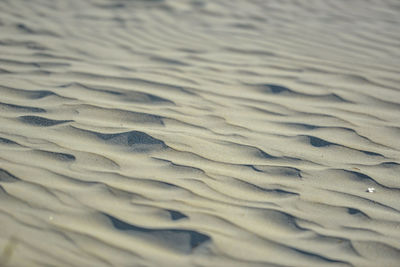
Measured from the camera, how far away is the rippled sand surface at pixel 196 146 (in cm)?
209

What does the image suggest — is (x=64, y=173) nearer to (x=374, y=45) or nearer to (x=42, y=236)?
(x=42, y=236)

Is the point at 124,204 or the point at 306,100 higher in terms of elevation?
the point at 306,100

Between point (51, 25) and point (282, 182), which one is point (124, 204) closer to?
point (282, 182)

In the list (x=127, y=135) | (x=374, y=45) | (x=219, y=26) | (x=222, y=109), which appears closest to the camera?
(x=127, y=135)

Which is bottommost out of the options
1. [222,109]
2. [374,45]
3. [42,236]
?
[42,236]

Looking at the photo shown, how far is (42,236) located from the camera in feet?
6.66

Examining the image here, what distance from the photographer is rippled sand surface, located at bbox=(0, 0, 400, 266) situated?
2.09 m

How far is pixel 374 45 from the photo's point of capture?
15.7ft

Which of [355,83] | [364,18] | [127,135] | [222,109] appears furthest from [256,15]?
[127,135]

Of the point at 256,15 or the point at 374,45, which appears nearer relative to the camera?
the point at 374,45

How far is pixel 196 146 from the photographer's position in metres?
2.81

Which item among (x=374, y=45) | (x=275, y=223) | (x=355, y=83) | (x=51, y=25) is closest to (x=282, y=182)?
(x=275, y=223)

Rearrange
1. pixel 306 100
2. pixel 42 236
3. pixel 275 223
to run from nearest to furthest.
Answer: pixel 42 236
pixel 275 223
pixel 306 100

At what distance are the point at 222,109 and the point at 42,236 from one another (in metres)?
1.63
